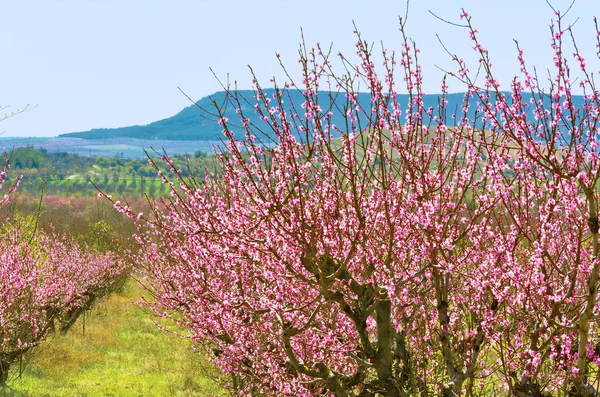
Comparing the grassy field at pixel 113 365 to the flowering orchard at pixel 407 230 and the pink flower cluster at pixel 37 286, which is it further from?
the flowering orchard at pixel 407 230

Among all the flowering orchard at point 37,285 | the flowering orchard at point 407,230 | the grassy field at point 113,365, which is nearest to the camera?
the flowering orchard at point 407,230

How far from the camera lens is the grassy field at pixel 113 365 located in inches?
741

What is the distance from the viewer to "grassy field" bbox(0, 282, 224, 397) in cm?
1881

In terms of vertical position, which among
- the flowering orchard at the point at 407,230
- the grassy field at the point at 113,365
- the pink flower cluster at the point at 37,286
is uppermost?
the flowering orchard at the point at 407,230

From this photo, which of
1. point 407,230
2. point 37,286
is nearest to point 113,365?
point 37,286

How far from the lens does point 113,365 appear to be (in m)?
23.1

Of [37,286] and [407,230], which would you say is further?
[37,286]

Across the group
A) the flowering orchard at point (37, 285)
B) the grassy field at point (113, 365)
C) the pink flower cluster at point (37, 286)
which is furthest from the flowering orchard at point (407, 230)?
the grassy field at point (113, 365)

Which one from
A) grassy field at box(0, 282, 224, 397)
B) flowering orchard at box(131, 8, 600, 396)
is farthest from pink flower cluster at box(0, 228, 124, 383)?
flowering orchard at box(131, 8, 600, 396)

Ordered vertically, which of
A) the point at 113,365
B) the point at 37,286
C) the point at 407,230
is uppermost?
the point at 407,230

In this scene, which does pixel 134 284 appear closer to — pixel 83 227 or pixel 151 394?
pixel 83 227

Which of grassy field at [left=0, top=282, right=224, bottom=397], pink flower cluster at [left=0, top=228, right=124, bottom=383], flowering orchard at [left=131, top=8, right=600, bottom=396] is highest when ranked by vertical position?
flowering orchard at [left=131, top=8, right=600, bottom=396]

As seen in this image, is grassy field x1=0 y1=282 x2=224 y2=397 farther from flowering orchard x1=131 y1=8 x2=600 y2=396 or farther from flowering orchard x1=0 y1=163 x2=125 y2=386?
flowering orchard x1=131 y1=8 x2=600 y2=396

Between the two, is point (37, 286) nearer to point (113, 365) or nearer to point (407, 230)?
point (113, 365)
